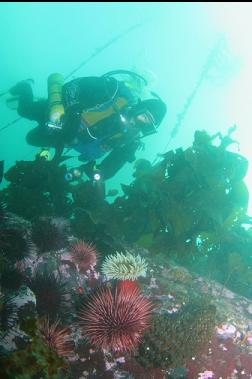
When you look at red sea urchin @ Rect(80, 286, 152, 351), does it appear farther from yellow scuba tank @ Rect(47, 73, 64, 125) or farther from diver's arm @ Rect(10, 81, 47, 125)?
diver's arm @ Rect(10, 81, 47, 125)

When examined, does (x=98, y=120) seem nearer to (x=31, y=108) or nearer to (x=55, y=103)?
Result: (x=55, y=103)

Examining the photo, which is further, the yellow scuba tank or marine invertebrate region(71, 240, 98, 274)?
the yellow scuba tank

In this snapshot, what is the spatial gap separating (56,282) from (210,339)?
99.0 inches

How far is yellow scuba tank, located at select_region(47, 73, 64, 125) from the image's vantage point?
325 inches

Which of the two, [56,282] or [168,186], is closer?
[56,282]

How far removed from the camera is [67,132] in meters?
8.11

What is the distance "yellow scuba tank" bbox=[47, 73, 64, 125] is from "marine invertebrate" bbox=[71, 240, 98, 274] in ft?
12.1

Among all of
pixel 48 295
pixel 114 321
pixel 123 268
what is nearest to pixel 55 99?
pixel 123 268

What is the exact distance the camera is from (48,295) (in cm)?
462

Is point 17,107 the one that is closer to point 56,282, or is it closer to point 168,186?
point 168,186

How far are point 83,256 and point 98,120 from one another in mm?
3723

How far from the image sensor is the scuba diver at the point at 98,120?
8.12 meters

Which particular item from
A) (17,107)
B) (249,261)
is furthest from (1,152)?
(249,261)

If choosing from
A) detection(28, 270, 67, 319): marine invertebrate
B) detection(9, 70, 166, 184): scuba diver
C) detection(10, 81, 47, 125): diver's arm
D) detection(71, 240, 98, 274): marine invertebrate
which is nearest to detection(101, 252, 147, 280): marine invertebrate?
detection(71, 240, 98, 274): marine invertebrate
